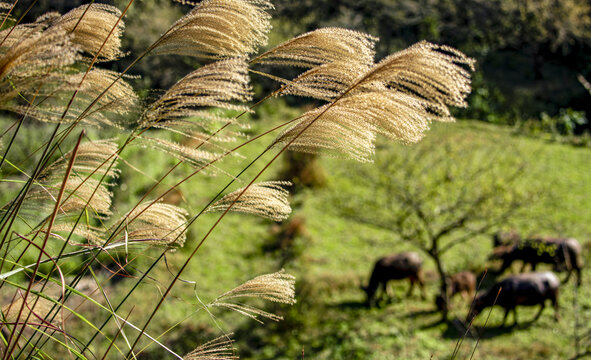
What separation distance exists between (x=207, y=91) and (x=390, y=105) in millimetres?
609

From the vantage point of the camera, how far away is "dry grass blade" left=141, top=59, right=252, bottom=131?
1.60 meters

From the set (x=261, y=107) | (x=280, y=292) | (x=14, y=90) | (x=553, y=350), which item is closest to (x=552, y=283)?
(x=553, y=350)

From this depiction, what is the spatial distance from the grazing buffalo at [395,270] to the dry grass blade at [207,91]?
7.19 metres

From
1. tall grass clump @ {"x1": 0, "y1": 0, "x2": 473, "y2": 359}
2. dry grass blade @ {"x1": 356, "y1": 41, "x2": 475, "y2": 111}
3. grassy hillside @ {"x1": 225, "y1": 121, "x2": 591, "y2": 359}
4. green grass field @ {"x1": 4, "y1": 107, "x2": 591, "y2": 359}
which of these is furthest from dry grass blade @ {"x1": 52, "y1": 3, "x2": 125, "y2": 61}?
grassy hillside @ {"x1": 225, "y1": 121, "x2": 591, "y2": 359}

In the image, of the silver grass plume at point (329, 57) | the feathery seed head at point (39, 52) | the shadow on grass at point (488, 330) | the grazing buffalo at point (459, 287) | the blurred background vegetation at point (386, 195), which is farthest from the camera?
the grazing buffalo at point (459, 287)

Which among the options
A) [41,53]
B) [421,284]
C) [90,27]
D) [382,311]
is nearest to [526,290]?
[421,284]

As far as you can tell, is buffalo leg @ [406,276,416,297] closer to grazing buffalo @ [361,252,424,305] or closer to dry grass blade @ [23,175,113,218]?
grazing buffalo @ [361,252,424,305]

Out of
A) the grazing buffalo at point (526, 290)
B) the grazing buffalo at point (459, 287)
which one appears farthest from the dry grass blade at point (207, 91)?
the grazing buffalo at point (459, 287)

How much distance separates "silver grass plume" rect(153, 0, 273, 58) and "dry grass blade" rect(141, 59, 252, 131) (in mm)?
155

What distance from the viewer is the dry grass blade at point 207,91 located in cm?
160

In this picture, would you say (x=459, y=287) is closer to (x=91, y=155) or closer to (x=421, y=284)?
(x=421, y=284)

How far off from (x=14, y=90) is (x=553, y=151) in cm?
1745

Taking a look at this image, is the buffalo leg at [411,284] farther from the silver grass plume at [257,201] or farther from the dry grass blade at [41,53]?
the dry grass blade at [41,53]

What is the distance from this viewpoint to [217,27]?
6.01ft
